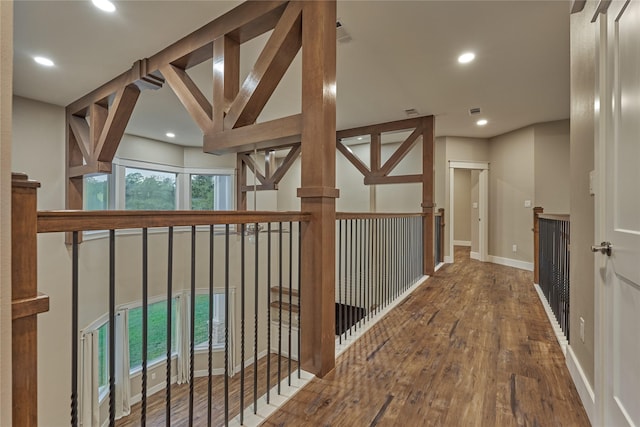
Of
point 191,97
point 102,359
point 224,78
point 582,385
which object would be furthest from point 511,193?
point 102,359

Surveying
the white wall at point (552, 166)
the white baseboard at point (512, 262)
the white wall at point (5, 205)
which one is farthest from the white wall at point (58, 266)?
the white wall at point (552, 166)

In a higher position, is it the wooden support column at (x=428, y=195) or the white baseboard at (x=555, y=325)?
the wooden support column at (x=428, y=195)

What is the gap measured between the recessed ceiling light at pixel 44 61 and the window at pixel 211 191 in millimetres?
4115

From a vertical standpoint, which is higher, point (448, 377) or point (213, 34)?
point (213, 34)

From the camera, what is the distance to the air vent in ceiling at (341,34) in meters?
2.48

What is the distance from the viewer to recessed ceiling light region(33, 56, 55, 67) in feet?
9.57

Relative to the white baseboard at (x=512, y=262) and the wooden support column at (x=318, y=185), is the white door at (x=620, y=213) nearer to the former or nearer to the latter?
the wooden support column at (x=318, y=185)

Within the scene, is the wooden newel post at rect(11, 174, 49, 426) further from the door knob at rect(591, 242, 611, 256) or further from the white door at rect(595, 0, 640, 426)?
the door knob at rect(591, 242, 611, 256)

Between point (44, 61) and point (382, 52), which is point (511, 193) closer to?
point (382, 52)

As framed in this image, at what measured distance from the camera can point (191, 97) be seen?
2.38m

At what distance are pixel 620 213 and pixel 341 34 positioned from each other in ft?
7.57

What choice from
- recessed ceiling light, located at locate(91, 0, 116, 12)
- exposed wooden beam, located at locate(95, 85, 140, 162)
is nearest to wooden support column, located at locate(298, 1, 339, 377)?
recessed ceiling light, located at locate(91, 0, 116, 12)

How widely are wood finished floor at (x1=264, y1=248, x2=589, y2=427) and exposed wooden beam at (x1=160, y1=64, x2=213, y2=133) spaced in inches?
75.5

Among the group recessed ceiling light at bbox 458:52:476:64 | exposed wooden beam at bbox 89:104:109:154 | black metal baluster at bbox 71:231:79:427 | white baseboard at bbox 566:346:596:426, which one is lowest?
white baseboard at bbox 566:346:596:426
